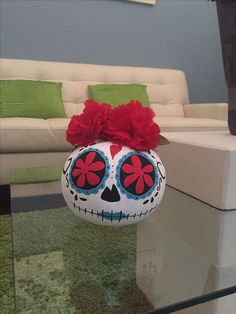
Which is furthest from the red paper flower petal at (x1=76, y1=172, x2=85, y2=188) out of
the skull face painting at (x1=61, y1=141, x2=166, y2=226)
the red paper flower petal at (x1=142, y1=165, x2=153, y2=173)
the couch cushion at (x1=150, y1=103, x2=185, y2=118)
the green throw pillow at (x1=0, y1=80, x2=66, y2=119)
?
the couch cushion at (x1=150, y1=103, x2=185, y2=118)

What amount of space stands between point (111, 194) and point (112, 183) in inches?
0.7

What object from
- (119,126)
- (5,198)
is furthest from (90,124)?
(5,198)

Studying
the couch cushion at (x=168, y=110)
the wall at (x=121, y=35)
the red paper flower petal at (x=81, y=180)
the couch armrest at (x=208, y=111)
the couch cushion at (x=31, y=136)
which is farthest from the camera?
the couch cushion at (x=168, y=110)

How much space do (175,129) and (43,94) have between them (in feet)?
2.42

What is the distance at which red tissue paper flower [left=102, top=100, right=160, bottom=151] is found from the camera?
0.52m

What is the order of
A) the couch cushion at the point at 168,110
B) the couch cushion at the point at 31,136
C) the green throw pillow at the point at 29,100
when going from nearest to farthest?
the couch cushion at the point at 31,136 < the green throw pillow at the point at 29,100 < the couch cushion at the point at 168,110

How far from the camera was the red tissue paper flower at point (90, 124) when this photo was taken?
0.53 m

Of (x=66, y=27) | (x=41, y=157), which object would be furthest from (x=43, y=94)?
(x=66, y=27)

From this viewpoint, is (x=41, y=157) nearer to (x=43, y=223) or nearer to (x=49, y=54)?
(x=43, y=223)

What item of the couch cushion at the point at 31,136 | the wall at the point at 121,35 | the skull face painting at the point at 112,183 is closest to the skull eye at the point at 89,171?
the skull face painting at the point at 112,183

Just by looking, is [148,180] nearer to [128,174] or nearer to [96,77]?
[128,174]

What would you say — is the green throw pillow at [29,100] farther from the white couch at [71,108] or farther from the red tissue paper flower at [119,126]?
the red tissue paper flower at [119,126]

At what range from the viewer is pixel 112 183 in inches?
19.3

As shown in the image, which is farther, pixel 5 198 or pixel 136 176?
pixel 5 198
